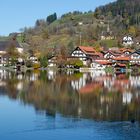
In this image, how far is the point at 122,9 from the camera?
7800cm

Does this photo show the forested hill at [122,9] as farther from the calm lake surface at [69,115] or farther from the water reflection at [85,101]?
the calm lake surface at [69,115]

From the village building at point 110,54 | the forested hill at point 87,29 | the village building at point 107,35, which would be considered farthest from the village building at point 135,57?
the village building at point 107,35

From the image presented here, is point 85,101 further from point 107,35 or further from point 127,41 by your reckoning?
point 107,35

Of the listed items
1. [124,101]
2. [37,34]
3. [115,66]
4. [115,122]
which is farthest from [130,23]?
[115,122]

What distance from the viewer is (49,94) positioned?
61.7 ft

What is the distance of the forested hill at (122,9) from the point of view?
72.9 m

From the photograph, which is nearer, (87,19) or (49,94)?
(49,94)

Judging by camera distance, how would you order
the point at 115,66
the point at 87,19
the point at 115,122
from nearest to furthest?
the point at 115,122, the point at 115,66, the point at 87,19

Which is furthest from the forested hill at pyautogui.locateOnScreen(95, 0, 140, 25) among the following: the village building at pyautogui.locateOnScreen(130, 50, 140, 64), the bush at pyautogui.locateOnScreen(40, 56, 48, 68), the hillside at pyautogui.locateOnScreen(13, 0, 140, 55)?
the bush at pyautogui.locateOnScreen(40, 56, 48, 68)

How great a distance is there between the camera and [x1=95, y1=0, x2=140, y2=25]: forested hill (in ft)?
239

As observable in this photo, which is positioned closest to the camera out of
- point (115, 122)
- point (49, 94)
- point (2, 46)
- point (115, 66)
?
point (115, 122)

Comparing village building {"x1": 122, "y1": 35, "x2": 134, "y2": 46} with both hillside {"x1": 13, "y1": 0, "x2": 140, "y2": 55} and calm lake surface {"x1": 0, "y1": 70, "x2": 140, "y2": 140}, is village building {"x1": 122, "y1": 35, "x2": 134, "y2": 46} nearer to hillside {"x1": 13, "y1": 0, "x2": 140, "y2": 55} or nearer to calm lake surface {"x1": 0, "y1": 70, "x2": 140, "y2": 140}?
hillside {"x1": 13, "y1": 0, "x2": 140, "y2": 55}

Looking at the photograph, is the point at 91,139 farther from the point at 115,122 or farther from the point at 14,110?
the point at 14,110

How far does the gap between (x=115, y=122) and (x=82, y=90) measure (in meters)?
8.78
